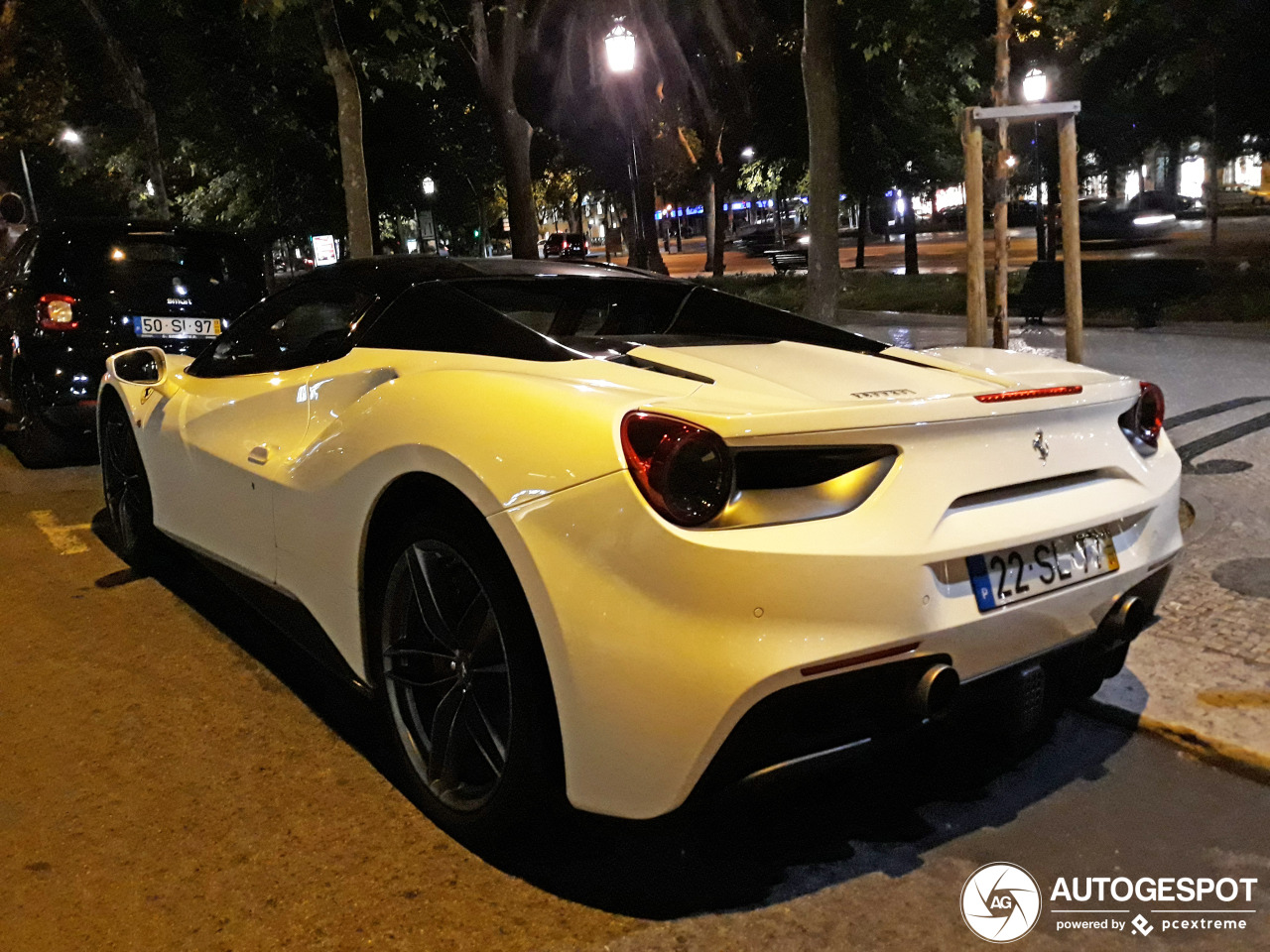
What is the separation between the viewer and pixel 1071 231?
6.36 m

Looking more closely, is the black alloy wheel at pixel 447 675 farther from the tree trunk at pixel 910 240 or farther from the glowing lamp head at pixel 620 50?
the tree trunk at pixel 910 240

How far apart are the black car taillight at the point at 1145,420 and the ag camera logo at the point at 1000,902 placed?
114cm

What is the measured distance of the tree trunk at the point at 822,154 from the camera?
451 inches

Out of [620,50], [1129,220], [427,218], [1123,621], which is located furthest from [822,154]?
[1129,220]

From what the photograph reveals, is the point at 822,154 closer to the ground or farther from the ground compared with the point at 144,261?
farther from the ground

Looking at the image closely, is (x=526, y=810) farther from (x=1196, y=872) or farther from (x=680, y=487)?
(x=1196, y=872)

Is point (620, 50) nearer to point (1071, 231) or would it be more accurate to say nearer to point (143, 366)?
point (1071, 231)

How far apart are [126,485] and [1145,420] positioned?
4.20 metres

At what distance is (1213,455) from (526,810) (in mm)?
5456

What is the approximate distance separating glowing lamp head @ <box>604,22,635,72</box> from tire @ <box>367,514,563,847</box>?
13581mm

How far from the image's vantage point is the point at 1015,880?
249cm

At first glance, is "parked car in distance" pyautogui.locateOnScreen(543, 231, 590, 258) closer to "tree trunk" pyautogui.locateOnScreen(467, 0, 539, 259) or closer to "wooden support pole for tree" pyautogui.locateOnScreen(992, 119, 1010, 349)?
"tree trunk" pyautogui.locateOnScreen(467, 0, 539, 259)

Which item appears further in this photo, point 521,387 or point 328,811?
point 328,811

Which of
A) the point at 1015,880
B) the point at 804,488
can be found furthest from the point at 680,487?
the point at 1015,880
